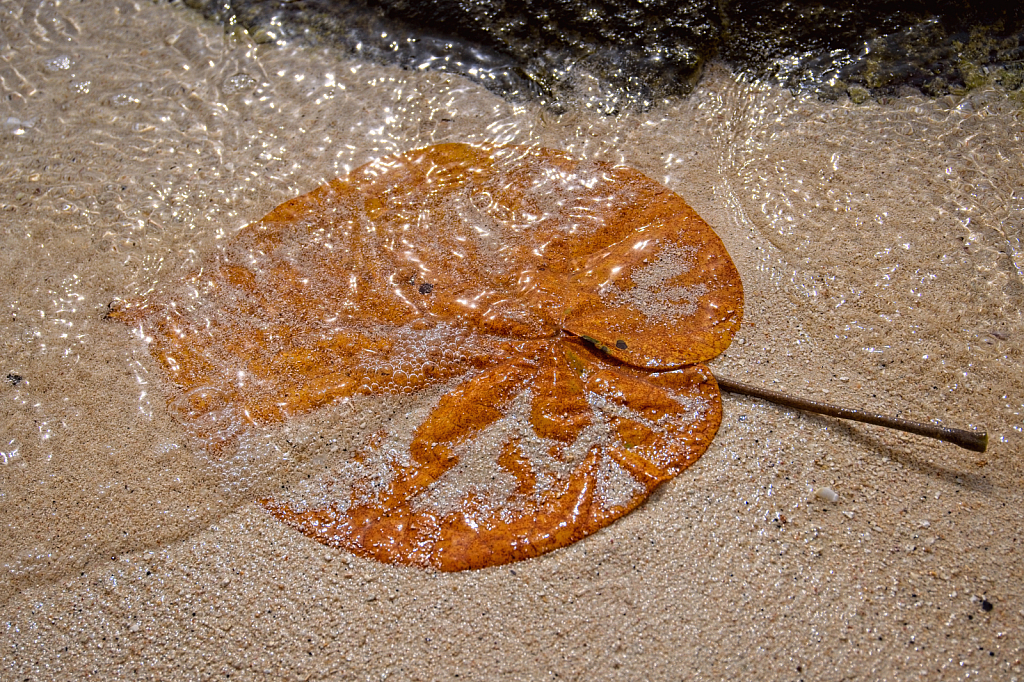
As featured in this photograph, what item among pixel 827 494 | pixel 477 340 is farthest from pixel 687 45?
pixel 827 494

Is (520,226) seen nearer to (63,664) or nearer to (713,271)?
(713,271)

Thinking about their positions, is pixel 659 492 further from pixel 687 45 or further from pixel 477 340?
pixel 687 45

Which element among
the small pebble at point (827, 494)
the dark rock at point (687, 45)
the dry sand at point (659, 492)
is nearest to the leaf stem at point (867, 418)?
the dry sand at point (659, 492)

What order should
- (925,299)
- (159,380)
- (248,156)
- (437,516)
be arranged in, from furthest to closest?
(248,156) → (925,299) → (159,380) → (437,516)

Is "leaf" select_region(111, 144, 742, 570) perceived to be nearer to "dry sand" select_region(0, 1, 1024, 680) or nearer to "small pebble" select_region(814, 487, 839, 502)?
"dry sand" select_region(0, 1, 1024, 680)

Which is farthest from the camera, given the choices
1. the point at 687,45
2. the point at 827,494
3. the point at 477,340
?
the point at 687,45

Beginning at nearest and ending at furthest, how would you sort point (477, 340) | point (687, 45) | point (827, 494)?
point (827, 494), point (477, 340), point (687, 45)

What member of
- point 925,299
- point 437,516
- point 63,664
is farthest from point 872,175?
point 63,664
